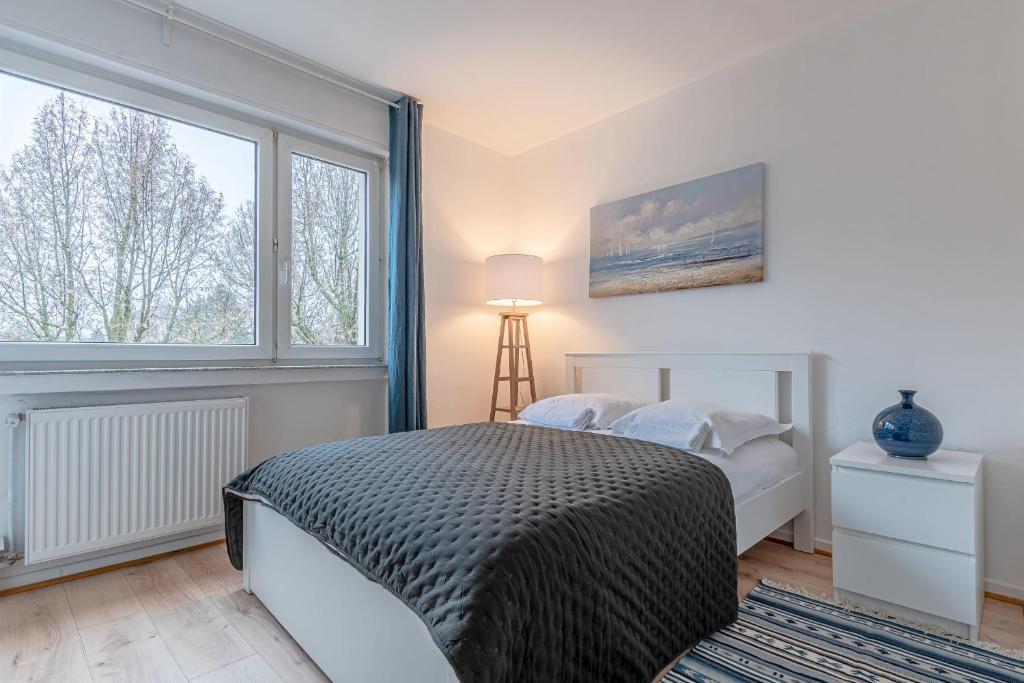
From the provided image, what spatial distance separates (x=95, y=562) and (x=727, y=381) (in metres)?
3.06

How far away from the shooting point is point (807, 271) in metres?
2.43

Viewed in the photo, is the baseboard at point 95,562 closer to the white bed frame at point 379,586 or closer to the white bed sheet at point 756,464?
the white bed frame at point 379,586

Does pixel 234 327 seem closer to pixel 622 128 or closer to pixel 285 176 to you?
pixel 285 176

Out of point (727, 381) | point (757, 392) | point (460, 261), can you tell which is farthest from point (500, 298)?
point (757, 392)

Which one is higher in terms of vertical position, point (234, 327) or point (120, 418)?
point (234, 327)

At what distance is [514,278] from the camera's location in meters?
3.32

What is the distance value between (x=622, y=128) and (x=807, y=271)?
4.82ft

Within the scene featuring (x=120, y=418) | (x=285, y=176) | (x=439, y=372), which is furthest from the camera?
(x=439, y=372)

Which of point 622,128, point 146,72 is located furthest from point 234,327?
point 622,128

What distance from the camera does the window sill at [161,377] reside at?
1959 millimetres

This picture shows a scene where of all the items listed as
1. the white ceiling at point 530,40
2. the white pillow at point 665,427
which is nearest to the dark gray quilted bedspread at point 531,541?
the white pillow at point 665,427

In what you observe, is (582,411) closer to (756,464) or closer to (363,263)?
(756,464)

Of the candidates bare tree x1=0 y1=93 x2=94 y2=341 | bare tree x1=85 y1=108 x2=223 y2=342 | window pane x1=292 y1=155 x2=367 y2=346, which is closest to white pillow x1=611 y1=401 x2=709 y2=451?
window pane x1=292 y1=155 x2=367 y2=346

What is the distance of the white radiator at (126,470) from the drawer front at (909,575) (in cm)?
268
